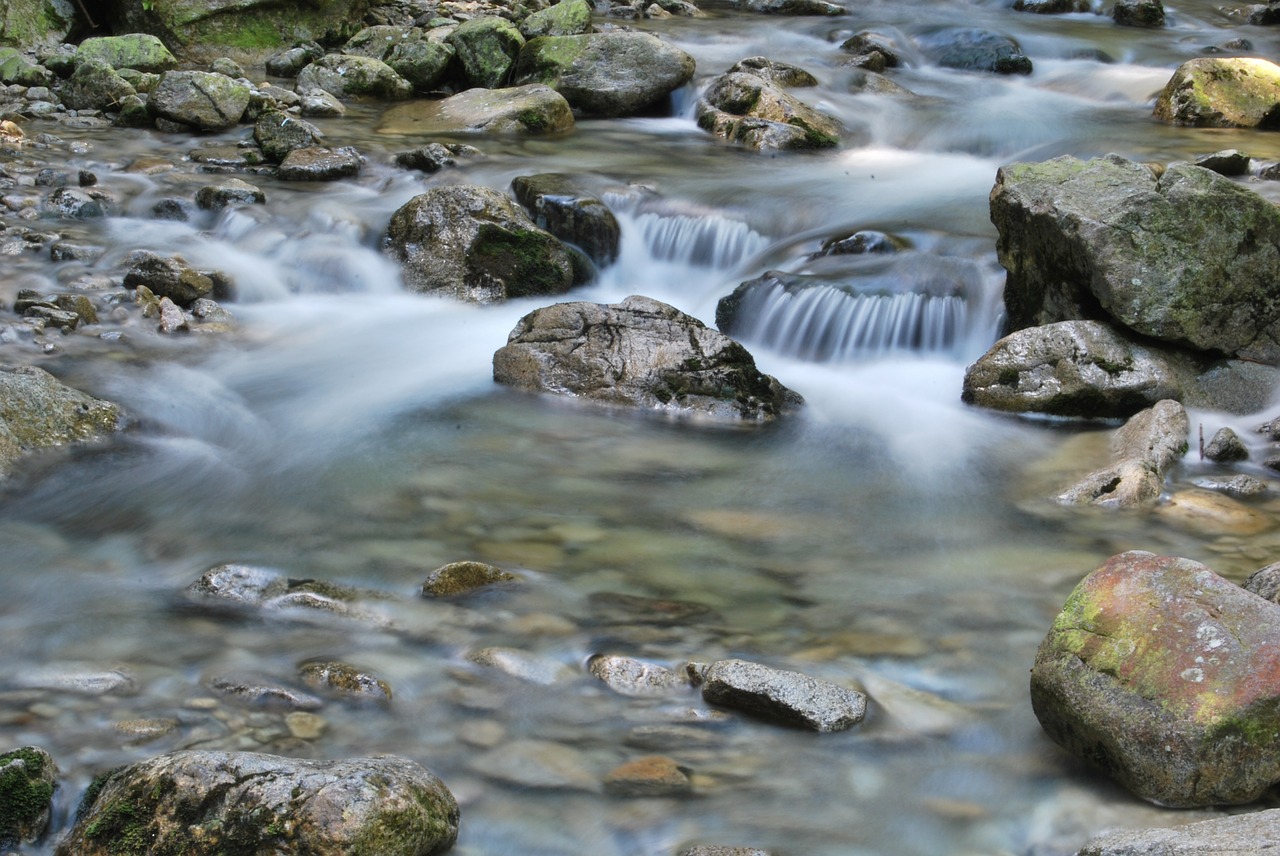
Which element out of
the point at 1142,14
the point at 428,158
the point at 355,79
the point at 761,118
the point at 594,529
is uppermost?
the point at 1142,14

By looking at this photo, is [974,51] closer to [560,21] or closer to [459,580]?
[560,21]

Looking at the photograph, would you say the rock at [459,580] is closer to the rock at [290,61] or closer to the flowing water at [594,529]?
the flowing water at [594,529]

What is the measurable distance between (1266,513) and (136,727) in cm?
494

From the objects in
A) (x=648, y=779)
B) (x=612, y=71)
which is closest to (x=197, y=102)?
(x=612, y=71)

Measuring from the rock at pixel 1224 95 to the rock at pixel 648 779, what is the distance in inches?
442

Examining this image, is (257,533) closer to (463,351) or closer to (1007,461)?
(463,351)

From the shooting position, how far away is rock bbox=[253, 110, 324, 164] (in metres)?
11.4

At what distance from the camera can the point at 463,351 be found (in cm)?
805

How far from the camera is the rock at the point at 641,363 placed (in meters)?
6.95

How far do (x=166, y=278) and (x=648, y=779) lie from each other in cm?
621

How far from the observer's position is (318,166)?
11.0 m

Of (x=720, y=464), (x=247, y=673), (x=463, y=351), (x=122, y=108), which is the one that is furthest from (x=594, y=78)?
(x=247, y=673)

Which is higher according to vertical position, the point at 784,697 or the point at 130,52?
the point at 130,52

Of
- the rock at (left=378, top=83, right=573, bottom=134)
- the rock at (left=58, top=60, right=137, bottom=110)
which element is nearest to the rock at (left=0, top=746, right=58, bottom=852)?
the rock at (left=378, top=83, right=573, bottom=134)
